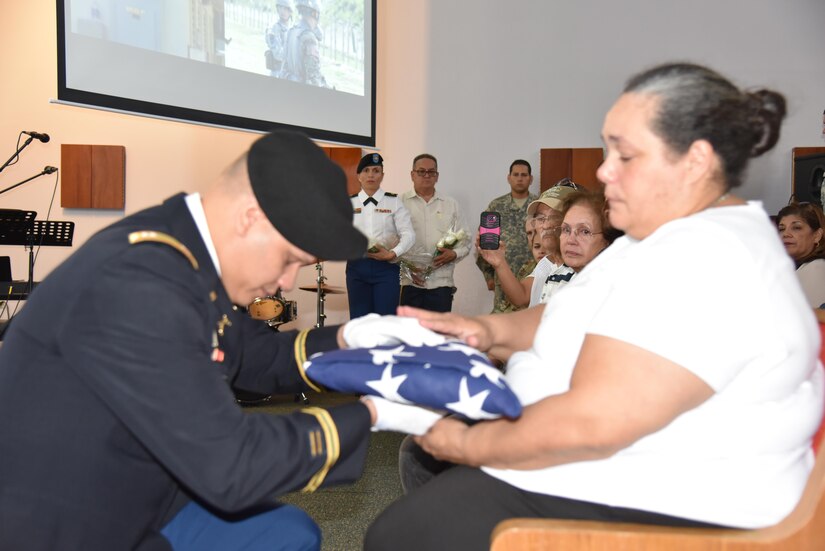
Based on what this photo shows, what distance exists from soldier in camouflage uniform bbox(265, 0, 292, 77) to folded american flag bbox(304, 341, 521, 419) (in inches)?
176

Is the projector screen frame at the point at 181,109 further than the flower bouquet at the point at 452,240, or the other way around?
the flower bouquet at the point at 452,240

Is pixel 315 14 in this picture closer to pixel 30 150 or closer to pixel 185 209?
pixel 30 150

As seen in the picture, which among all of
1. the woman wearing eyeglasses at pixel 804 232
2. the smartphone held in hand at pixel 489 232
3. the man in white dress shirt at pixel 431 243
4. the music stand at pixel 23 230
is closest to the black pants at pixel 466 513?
the smartphone held in hand at pixel 489 232

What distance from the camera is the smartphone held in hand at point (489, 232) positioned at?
3.24 m

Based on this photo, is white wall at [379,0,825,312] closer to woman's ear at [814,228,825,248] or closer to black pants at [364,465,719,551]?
woman's ear at [814,228,825,248]

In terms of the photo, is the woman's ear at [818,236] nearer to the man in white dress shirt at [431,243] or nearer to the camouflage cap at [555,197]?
the camouflage cap at [555,197]

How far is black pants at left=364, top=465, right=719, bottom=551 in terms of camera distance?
Answer: 1259mm

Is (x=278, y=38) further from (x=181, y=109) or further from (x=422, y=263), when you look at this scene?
(x=422, y=263)

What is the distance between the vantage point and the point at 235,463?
107 centimetres

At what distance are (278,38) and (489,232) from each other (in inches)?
120

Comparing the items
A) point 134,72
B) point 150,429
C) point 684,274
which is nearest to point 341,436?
point 150,429

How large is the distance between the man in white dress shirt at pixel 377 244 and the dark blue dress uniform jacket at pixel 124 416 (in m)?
4.17

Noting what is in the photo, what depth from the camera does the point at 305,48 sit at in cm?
572

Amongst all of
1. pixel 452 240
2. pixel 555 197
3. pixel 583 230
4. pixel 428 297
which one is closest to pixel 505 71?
pixel 452 240
